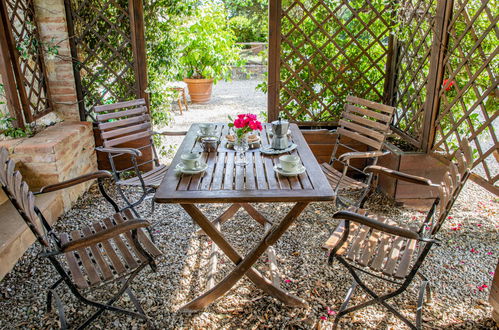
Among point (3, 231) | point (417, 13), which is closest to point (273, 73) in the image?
point (417, 13)

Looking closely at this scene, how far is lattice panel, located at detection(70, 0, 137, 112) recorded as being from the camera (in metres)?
3.45

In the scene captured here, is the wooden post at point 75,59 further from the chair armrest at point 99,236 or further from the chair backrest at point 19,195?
the chair armrest at point 99,236

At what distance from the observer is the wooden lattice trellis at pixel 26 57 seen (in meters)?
2.95

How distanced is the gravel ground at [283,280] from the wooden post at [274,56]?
1.01 m

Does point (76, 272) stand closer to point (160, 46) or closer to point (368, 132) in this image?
point (368, 132)

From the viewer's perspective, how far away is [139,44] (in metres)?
3.50

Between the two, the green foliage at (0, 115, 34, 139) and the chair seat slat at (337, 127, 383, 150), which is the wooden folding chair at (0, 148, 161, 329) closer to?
the green foliage at (0, 115, 34, 139)

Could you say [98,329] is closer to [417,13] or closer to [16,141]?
[16,141]

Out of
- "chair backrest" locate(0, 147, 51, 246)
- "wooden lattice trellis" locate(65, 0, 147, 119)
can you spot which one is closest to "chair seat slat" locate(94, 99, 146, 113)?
"wooden lattice trellis" locate(65, 0, 147, 119)

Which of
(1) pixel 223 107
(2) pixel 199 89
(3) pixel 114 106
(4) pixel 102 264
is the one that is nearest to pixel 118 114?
(3) pixel 114 106

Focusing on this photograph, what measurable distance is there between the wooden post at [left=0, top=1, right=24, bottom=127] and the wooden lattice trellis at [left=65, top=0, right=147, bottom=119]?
2.14ft

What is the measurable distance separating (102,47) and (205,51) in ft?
11.9

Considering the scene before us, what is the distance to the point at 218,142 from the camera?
262 centimetres

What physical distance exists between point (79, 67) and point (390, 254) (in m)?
3.04
